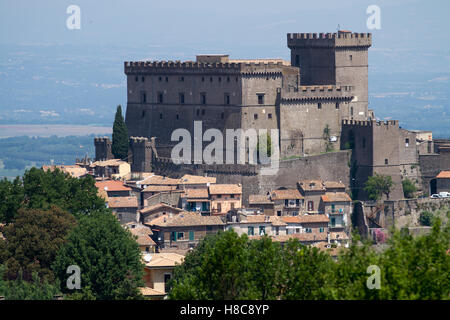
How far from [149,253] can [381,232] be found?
55.0ft

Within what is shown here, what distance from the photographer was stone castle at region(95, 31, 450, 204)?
284 feet

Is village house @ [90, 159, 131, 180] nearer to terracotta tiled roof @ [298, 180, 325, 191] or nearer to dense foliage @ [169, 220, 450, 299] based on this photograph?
terracotta tiled roof @ [298, 180, 325, 191]

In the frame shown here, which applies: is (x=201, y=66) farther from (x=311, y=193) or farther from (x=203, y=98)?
(x=311, y=193)

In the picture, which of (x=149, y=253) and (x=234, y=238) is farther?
(x=149, y=253)

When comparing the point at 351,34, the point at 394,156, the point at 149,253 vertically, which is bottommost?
the point at 149,253

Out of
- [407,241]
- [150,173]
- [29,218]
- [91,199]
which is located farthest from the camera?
[150,173]

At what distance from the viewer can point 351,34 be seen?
90.3 meters

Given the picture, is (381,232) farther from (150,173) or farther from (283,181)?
(150,173)

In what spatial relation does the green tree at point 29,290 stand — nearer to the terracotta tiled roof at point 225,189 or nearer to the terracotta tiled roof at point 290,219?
the terracotta tiled roof at point 225,189

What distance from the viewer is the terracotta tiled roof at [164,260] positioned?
6850cm

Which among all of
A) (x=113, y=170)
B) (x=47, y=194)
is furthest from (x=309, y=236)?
(x=113, y=170)

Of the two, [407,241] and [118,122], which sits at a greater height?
[118,122]
